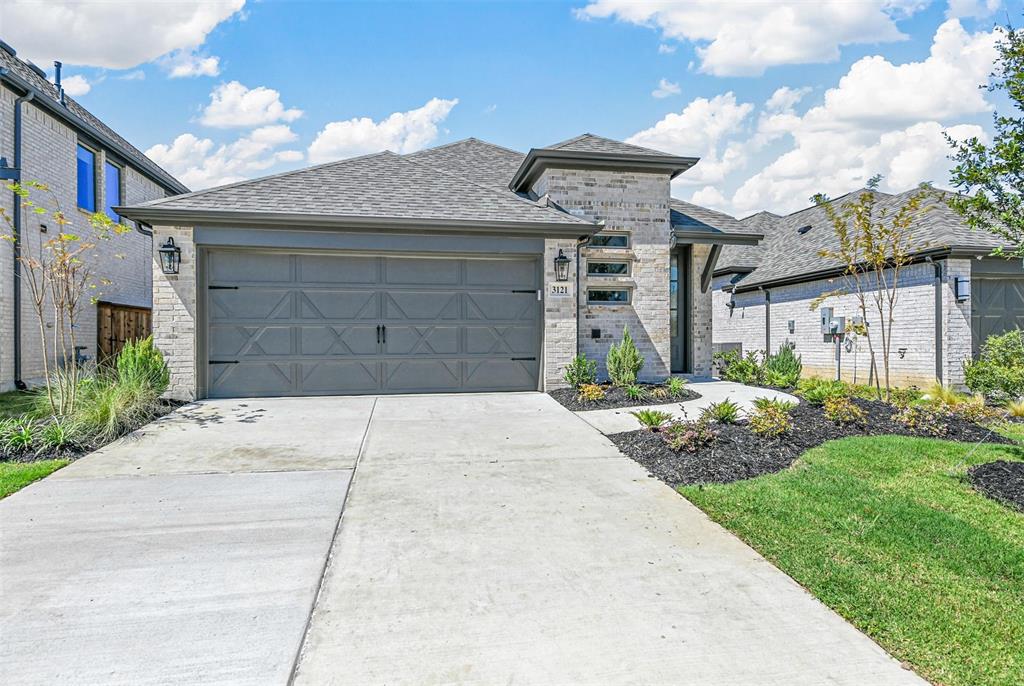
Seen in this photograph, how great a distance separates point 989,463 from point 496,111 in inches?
428

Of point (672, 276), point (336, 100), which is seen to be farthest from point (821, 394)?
point (336, 100)

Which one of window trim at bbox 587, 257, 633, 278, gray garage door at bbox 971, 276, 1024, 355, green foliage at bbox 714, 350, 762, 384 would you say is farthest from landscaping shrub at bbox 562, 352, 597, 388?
gray garage door at bbox 971, 276, 1024, 355

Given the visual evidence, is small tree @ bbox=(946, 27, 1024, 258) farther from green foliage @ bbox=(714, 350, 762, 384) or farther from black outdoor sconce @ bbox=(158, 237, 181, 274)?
black outdoor sconce @ bbox=(158, 237, 181, 274)

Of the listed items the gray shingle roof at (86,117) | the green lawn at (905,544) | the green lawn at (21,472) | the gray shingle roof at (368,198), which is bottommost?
the green lawn at (905,544)

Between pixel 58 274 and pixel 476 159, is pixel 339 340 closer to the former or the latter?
pixel 58 274

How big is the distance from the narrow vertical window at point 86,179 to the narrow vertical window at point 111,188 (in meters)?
0.27

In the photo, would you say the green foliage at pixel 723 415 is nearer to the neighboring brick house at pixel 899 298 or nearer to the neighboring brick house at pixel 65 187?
the neighboring brick house at pixel 899 298

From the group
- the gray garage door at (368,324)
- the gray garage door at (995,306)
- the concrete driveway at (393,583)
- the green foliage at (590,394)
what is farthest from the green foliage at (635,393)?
the gray garage door at (995,306)

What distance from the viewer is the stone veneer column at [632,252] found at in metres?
11.5

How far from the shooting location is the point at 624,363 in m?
10.5

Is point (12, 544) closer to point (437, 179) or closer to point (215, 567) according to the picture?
point (215, 567)

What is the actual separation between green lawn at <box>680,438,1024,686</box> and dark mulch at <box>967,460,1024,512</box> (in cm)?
11

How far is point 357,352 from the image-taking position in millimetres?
10188

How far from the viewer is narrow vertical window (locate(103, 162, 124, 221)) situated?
13711mm
